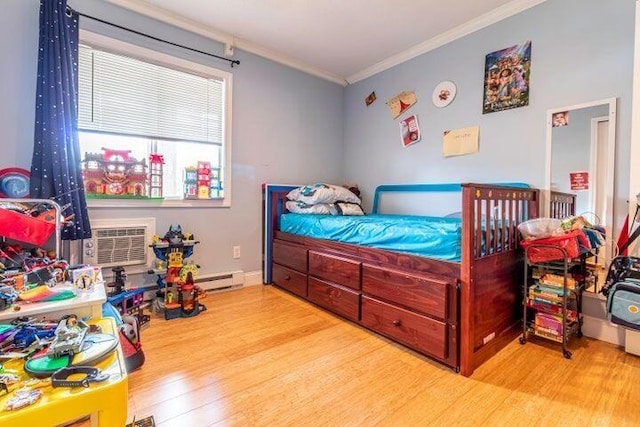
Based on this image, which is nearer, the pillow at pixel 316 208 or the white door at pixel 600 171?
the white door at pixel 600 171

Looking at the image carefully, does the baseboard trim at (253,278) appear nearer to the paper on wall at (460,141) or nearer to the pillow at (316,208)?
the pillow at (316,208)

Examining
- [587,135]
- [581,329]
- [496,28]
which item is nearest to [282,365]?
[581,329]

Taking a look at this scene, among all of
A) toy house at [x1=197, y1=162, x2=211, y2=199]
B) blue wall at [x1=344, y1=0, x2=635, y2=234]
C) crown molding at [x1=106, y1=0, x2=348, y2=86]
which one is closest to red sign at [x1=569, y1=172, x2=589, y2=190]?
blue wall at [x1=344, y1=0, x2=635, y2=234]

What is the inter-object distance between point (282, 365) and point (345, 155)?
9.28ft

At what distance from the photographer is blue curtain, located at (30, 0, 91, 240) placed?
6.66 feet

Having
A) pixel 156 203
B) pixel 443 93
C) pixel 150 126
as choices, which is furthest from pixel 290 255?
pixel 443 93

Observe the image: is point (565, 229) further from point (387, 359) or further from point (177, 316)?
point (177, 316)

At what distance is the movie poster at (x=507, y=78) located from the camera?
2346mm

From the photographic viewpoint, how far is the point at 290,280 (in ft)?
9.57

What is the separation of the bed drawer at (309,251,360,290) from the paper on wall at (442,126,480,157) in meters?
1.45

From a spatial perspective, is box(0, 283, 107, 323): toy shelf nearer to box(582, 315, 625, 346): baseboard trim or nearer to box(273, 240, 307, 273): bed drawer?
box(273, 240, 307, 273): bed drawer

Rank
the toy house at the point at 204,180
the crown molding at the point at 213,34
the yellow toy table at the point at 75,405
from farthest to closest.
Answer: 1. the toy house at the point at 204,180
2. the crown molding at the point at 213,34
3. the yellow toy table at the point at 75,405

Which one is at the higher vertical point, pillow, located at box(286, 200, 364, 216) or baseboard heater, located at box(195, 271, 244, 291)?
pillow, located at box(286, 200, 364, 216)

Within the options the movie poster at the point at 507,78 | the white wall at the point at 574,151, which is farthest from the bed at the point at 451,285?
the movie poster at the point at 507,78
